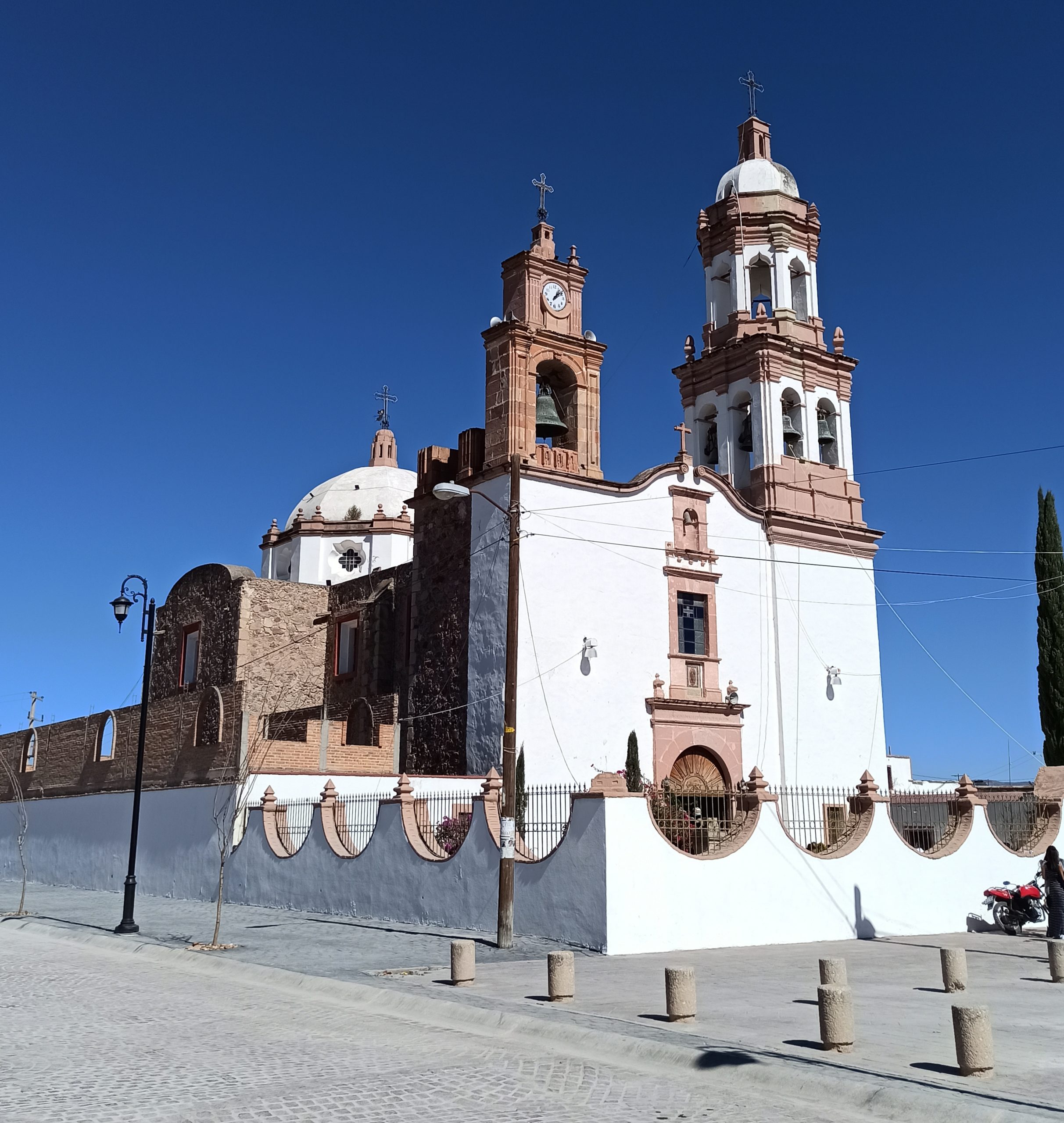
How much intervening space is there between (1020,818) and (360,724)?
1559 cm

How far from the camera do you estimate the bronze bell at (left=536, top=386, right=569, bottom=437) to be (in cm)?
2728

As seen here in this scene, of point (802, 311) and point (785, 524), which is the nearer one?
point (785, 524)

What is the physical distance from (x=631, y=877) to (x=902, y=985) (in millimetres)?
4078

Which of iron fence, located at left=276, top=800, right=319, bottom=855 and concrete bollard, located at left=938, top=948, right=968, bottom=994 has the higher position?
iron fence, located at left=276, top=800, right=319, bottom=855

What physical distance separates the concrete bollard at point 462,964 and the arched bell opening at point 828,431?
2272 centimetres

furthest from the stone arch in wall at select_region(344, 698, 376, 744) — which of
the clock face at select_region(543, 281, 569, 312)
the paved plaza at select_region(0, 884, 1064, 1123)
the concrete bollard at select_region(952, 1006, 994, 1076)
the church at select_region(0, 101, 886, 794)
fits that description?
the concrete bollard at select_region(952, 1006, 994, 1076)

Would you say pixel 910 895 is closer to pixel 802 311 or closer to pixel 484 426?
pixel 484 426

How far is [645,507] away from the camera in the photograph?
90.2 ft

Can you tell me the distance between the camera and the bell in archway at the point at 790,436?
3116cm

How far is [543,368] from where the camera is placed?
28281mm

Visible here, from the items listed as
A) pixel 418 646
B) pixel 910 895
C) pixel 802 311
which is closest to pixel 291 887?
pixel 418 646

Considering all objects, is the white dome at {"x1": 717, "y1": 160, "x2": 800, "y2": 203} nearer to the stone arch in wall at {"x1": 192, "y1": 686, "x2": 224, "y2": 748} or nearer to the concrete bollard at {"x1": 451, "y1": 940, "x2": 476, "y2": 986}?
the stone arch in wall at {"x1": 192, "y1": 686, "x2": 224, "y2": 748}

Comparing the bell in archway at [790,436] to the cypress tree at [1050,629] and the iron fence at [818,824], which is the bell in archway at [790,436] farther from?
the iron fence at [818,824]

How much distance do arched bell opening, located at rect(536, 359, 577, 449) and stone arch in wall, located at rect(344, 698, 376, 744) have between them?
7996 mm
